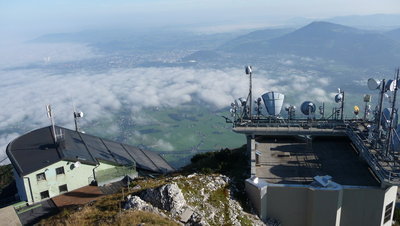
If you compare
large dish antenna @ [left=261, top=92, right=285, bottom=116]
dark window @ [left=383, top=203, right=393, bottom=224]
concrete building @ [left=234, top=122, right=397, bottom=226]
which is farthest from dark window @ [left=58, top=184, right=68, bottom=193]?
dark window @ [left=383, top=203, right=393, bottom=224]

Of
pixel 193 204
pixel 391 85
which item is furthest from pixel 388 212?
pixel 193 204

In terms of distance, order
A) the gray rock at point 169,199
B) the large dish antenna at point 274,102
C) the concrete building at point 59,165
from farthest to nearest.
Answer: the large dish antenna at point 274,102
the concrete building at point 59,165
the gray rock at point 169,199

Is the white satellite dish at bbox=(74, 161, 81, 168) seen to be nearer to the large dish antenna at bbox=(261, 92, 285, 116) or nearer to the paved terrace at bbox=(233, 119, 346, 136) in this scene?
the paved terrace at bbox=(233, 119, 346, 136)

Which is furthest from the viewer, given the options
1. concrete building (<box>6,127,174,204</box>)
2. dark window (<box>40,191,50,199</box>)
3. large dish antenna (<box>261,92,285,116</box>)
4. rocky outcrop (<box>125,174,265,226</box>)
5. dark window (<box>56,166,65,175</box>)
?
large dish antenna (<box>261,92,285,116</box>)

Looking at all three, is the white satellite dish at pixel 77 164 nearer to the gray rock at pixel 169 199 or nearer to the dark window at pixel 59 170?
the dark window at pixel 59 170

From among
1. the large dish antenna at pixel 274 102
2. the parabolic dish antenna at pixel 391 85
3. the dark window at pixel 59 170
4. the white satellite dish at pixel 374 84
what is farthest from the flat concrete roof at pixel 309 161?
the dark window at pixel 59 170

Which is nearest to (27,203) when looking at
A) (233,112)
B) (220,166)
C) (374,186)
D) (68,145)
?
(68,145)
